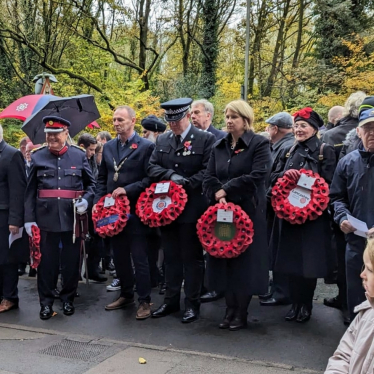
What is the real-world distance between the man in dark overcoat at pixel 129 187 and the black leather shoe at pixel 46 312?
0.61 metres

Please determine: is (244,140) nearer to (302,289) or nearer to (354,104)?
(354,104)

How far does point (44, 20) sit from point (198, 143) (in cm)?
1810

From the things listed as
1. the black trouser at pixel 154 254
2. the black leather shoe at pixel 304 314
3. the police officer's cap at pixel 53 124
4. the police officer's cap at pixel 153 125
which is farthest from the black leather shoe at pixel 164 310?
the police officer's cap at pixel 153 125

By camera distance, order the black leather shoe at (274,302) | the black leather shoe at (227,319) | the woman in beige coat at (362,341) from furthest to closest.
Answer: the black leather shoe at (274,302)
the black leather shoe at (227,319)
the woman in beige coat at (362,341)

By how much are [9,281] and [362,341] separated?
4.55m

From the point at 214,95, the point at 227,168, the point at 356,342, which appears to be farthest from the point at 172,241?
the point at 214,95

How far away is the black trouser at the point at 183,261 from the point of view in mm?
5309

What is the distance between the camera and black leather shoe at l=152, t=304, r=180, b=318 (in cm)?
543

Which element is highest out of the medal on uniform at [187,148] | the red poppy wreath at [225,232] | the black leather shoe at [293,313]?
the medal on uniform at [187,148]

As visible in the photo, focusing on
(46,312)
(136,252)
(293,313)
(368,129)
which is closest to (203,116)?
(136,252)

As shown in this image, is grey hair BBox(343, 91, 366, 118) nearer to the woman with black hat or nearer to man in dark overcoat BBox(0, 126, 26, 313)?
the woman with black hat

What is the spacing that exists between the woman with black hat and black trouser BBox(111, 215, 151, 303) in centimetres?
143

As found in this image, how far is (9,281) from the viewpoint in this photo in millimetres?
5926

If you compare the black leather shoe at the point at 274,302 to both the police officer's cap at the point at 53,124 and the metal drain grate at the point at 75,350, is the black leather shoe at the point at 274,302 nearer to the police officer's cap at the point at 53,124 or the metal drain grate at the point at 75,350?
the metal drain grate at the point at 75,350
